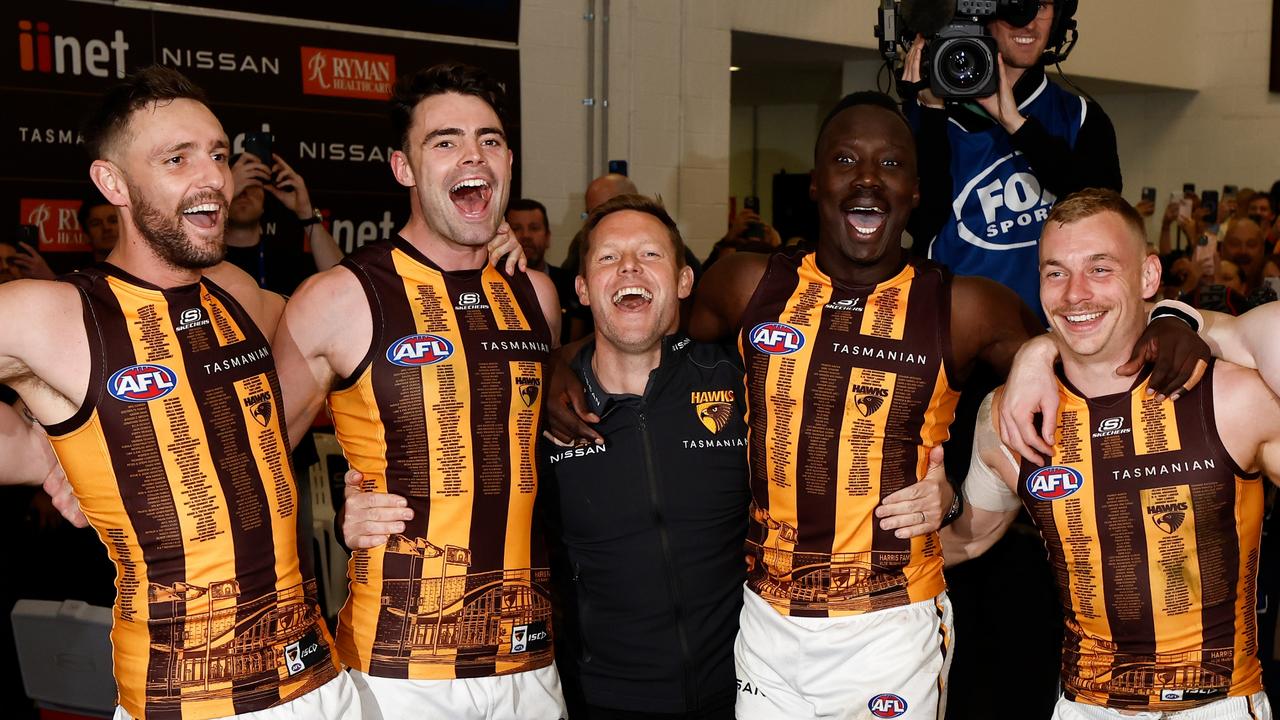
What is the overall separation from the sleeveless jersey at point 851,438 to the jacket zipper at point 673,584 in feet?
0.59

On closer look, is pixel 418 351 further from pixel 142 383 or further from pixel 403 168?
pixel 142 383

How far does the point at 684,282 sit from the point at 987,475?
33.3 inches

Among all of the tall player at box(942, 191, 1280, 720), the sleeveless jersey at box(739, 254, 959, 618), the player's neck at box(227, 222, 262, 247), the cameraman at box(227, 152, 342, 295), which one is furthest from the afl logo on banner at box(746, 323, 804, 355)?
the player's neck at box(227, 222, 262, 247)

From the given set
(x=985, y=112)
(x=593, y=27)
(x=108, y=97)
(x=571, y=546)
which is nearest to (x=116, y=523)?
(x=108, y=97)

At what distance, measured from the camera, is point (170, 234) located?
7.41 feet

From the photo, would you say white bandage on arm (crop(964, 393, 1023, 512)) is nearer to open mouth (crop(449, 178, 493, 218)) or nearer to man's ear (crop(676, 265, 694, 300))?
man's ear (crop(676, 265, 694, 300))

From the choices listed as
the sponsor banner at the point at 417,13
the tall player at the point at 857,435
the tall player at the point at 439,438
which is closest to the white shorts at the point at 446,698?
the tall player at the point at 439,438

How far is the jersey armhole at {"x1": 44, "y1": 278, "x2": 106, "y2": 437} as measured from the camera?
2141 mm

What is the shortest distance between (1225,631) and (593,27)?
5.84 m

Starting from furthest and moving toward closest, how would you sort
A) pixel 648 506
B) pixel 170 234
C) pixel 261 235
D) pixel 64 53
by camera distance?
pixel 64 53 → pixel 261 235 → pixel 648 506 → pixel 170 234

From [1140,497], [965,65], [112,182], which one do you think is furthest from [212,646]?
[965,65]

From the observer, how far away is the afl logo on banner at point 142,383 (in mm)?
2170

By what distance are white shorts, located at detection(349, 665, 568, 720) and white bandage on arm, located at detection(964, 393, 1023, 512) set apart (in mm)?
1136

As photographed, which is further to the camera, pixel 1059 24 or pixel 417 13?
pixel 417 13
